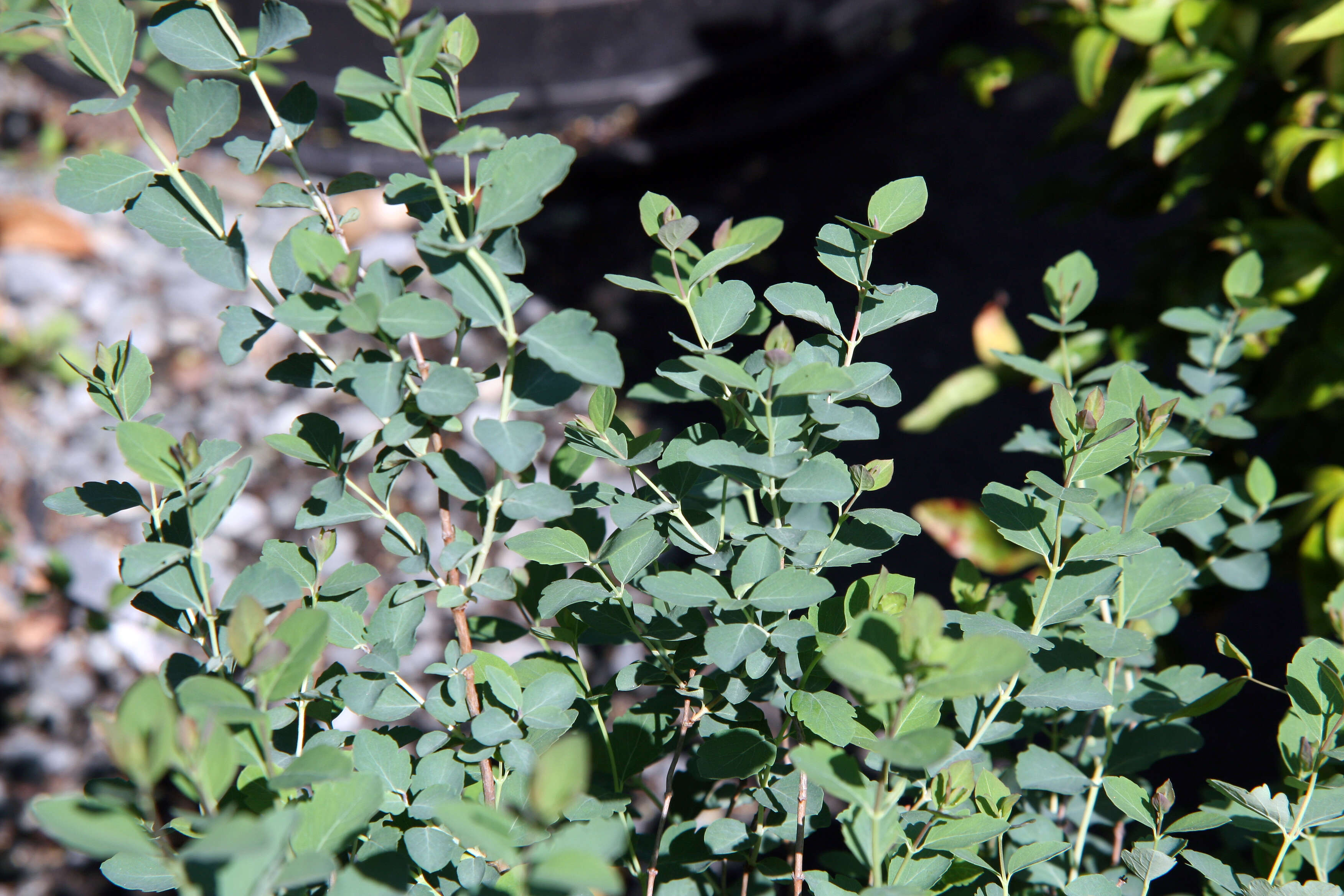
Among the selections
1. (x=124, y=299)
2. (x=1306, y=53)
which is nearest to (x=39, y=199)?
(x=124, y=299)

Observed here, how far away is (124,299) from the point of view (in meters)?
2.91

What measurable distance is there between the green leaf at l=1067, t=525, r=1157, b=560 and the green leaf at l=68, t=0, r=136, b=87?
0.74m

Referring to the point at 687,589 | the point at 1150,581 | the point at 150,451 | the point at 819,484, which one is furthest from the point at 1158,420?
the point at 150,451

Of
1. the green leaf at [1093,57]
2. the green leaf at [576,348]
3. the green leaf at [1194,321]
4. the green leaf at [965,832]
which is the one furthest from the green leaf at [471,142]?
the green leaf at [1093,57]

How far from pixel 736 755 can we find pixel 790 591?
140mm

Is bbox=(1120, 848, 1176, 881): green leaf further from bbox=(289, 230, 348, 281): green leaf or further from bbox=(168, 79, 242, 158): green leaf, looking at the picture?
bbox=(168, 79, 242, 158): green leaf

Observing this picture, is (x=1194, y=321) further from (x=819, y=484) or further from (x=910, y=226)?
(x=910, y=226)

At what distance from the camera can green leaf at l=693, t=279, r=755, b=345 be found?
0.69 meters

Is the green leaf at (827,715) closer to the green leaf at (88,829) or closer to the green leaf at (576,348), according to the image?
the green leaf at (576,348)

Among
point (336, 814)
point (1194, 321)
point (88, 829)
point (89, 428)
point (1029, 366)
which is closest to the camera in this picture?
point (88, 829)

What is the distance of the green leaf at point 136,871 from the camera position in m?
0.60

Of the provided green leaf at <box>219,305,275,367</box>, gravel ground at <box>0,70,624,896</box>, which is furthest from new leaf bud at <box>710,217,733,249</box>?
gravel ground at <box>0,70,624,896</box>

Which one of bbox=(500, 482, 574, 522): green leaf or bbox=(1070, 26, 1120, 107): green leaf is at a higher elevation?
bbox=(500, 482, 574, 522): green leaf

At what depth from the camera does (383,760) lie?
69cm
